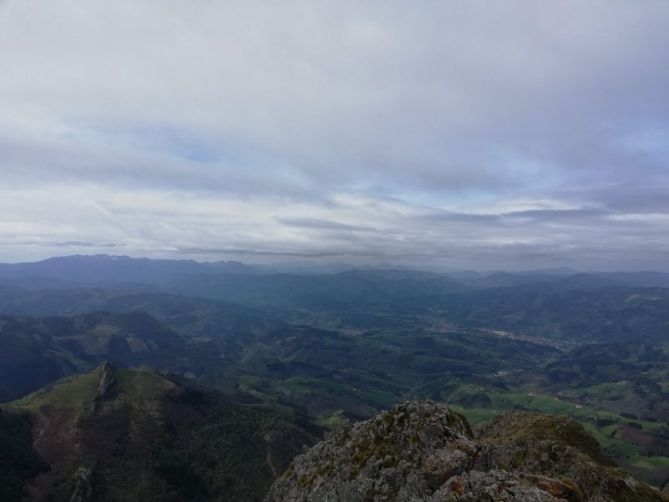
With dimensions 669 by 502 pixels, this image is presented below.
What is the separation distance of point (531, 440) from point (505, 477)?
21731mm

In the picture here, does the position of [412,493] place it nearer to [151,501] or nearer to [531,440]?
[531,440]

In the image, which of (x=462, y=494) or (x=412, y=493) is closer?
(x=462, y=494)

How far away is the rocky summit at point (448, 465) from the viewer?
36.0 meters

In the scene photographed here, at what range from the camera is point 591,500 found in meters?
43.3

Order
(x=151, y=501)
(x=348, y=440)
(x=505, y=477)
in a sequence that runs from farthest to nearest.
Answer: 1. (x=151, y=501)
2. (x=348, y=440)
3. (x=505, y=477)

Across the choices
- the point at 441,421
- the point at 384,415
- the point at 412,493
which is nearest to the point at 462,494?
the point at 412,493

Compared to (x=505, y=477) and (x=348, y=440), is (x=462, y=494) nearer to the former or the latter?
(x=505, y=477)

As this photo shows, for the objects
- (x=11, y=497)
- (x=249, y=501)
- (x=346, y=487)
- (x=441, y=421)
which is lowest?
(x=249, y=501)

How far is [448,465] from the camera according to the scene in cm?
4319

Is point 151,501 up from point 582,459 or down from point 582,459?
down

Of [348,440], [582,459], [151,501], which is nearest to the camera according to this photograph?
[582,459]

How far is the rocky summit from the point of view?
3597cm

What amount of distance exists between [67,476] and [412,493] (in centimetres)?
21129

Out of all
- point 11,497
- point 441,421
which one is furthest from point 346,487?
point 11,497
